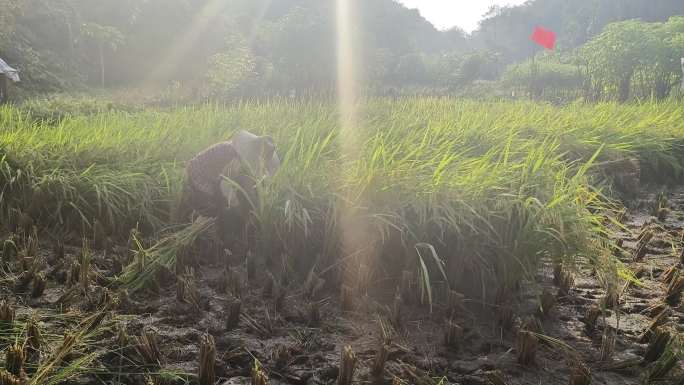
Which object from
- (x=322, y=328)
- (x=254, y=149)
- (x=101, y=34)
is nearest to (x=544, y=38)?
(x=254, y=149)

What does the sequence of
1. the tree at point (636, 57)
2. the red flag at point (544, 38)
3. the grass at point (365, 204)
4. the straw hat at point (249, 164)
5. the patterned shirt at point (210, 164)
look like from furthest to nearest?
the tree at point (636, 57) < the red flag at point (544, 38) < the patterned shirt at point (210, 164) < the straw hat at point (249, 164) < the grass at point (365, 204)

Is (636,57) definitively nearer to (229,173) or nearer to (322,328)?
(229,173)

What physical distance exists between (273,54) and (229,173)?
16.1 metres

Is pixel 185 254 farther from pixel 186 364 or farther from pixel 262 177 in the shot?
pixel 186 364

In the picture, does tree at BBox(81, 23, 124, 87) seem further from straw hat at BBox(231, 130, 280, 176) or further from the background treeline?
straw hat at BBox(231, 130, 280, 176)

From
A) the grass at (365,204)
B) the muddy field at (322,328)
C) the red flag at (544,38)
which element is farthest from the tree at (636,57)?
the muddy field at (322,328)

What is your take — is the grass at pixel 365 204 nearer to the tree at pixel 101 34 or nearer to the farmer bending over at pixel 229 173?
the farmer bending over at pixel 229 173

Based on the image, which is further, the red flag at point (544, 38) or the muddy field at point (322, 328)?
the red flag at point (544, 38)

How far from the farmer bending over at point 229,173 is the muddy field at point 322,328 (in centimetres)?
35

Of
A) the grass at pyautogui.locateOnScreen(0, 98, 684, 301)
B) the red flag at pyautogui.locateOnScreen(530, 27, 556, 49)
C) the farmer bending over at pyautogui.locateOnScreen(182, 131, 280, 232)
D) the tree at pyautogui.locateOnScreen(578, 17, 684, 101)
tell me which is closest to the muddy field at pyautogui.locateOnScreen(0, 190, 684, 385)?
the grass at pyautogui.locateOnScreen(0, 98, 684, 301)

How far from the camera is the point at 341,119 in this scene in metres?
4.67

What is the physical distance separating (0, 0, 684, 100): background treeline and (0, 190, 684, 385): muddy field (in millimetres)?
6952

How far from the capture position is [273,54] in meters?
18.0

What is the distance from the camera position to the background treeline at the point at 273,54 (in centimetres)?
1317
